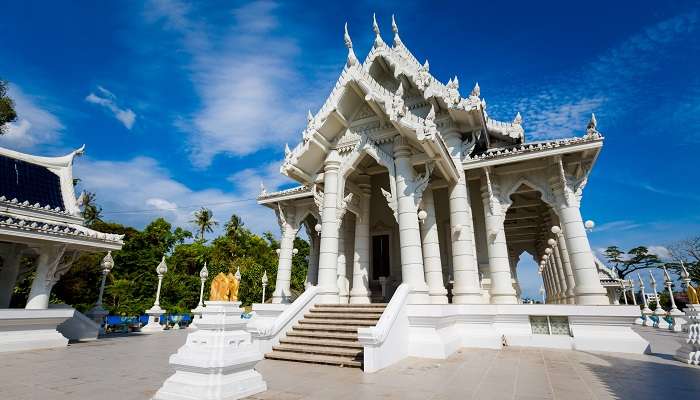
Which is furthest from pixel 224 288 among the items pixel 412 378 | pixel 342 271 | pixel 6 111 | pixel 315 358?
pixel 6 111

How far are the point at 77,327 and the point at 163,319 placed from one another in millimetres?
7842

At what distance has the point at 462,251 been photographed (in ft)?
34.8

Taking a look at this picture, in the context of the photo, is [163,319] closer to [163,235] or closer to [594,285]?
[594,285]

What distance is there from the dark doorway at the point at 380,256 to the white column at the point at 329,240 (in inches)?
155

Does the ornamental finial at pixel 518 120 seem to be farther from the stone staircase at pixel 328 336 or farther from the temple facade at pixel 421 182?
the stone staircase at pixel 328 336

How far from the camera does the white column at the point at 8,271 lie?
10.7 metres

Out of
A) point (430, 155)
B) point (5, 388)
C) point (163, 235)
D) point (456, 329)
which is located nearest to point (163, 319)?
point (5, 388)

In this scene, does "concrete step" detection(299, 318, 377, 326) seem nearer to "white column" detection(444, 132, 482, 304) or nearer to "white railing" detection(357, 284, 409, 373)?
"white railing" detection(357, 284, 409, 373)

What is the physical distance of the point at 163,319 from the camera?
61.2 ft

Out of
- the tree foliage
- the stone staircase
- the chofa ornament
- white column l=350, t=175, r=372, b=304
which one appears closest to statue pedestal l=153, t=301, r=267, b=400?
the chofa ornament

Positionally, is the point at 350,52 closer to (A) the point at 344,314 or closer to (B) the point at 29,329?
(A) the point at 344,314

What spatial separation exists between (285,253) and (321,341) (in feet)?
25.0

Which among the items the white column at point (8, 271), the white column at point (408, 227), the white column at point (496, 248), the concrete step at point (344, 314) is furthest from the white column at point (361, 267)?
the white column at point (8, 271)

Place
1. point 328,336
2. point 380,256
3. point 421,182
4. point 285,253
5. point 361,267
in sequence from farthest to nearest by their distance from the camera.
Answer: point 285,253 → point 380,256 → point 361,267 → point 421,182 → point 328,336
